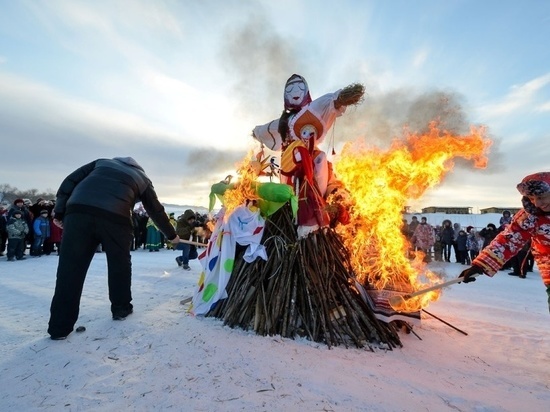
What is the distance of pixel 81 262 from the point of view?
10.8 feet

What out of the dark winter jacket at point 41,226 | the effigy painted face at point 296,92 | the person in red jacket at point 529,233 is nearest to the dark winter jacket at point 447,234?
the effigy painted face at point 296,92

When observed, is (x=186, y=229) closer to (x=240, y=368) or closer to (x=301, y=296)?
(x=301, y=296)

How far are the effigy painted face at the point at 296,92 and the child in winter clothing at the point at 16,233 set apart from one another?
26.9 ft

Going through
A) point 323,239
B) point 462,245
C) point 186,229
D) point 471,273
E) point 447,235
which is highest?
point 447,235

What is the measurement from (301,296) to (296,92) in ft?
9.53

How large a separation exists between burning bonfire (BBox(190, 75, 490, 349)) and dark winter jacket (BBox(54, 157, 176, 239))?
1.08 metres

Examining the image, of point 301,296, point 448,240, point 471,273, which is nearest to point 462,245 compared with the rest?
point 448,240

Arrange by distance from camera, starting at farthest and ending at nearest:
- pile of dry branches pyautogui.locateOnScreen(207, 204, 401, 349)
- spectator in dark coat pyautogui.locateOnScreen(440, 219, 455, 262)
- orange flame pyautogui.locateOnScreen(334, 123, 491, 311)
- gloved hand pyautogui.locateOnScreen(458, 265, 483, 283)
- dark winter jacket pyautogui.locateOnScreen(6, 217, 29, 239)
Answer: spectator in dark coat pyautogui.locateOnScreen(440, 219, 455, 262)
dark winter jacket pyautogui.locateOnScreen(6, 217, 29, 239)
orange flame pyautogui.locateOnScreen(334, 123, 491, 311)
pile of dry branches pyautogui.locateOnScreen(207, 204, 401, 349)
gloved hand pyautogui.locateOnScreen(458, 265, 483, 283)

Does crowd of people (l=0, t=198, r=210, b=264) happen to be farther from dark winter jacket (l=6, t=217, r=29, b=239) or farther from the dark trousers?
the dark trousers

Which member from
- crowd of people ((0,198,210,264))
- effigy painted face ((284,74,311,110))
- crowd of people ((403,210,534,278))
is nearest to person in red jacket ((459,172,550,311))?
effigy painted face ((284,74,311,110))

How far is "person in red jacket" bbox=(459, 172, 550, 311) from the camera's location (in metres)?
2.94

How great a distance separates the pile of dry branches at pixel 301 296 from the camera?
342cm

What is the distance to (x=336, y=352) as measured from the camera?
10.2ft

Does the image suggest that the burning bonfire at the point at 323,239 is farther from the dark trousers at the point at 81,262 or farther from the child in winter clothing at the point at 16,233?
the child in winter clothing at the point at 16,233
